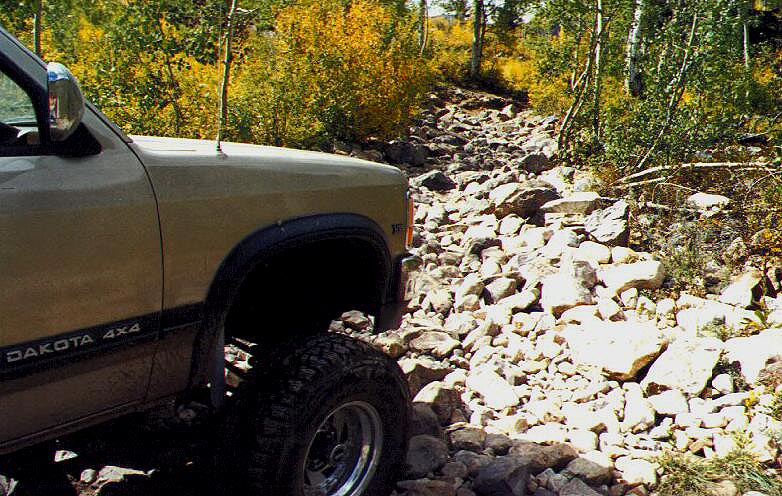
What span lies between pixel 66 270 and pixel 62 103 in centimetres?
45

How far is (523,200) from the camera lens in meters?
8.31

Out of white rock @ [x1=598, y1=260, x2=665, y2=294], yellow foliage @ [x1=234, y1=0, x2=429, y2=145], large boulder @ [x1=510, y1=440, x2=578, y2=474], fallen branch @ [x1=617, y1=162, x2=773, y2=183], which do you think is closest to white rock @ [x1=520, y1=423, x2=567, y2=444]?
large boulder @ [x1=510, y1=440, x2=578, y2=474]

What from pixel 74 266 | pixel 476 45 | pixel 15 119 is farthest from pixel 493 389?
pixel 476 45

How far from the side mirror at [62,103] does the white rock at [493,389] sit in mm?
3312

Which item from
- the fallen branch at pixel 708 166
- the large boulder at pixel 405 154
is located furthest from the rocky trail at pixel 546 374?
the large boulder at pixel 405 154

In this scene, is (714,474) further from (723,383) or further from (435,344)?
→ (435,344)

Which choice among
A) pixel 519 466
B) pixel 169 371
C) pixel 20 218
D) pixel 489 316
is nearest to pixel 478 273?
pixel 489 316

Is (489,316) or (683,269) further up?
(683,269)

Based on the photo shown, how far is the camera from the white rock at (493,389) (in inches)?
180

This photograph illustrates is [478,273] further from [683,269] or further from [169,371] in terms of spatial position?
[169,371]

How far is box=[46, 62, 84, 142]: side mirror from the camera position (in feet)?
5.95

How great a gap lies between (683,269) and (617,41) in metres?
7.49

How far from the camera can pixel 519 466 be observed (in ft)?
11.2

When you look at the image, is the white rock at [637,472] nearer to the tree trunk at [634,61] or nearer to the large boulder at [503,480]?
the large boulder at [503,480]
